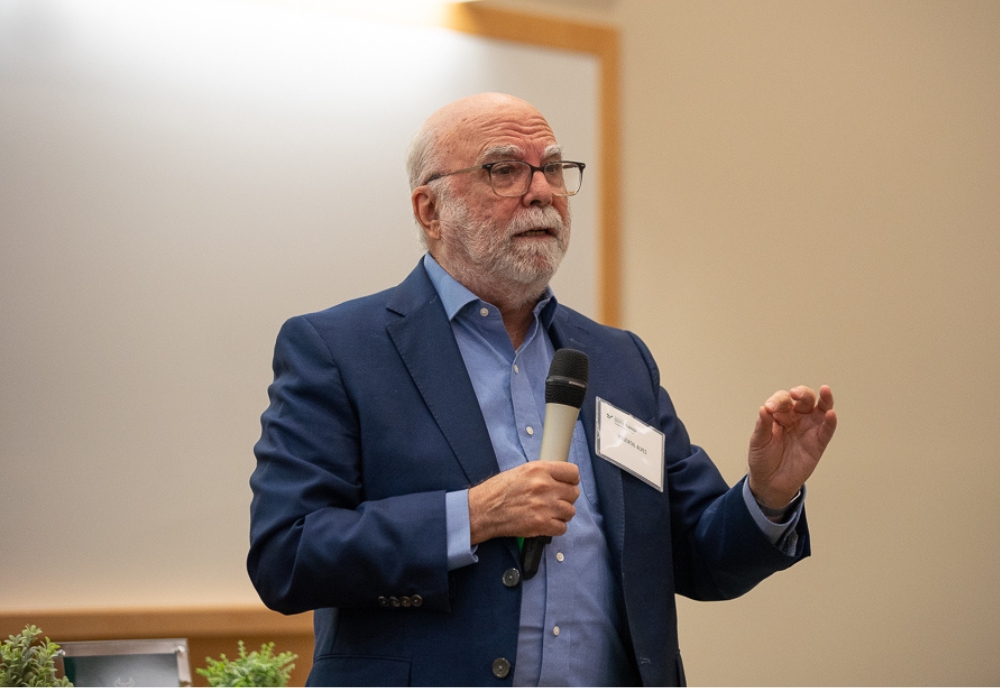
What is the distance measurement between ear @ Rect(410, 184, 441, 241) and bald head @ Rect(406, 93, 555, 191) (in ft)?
0.10

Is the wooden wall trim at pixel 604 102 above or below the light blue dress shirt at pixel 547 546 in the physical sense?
above

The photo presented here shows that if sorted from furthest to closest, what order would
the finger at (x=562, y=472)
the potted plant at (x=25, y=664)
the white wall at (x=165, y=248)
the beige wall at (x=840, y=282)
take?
the beige wall at (x=840, y=282) < the white wall at (x=165, y=248) < the potted plant at (x=25, y=664) < the finger at (x=562, y=472)

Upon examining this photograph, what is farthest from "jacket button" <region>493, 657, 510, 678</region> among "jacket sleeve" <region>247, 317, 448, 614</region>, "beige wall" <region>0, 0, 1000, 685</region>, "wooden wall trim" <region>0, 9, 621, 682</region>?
"beige wall" <region>0, 0, 1000, 685</region>

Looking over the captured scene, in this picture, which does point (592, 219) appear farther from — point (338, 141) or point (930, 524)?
point (930, 524)

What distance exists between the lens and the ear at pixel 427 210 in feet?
7.41

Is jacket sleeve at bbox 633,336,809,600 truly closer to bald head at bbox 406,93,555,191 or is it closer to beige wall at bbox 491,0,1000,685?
bald head at bbox 406,93,555,191

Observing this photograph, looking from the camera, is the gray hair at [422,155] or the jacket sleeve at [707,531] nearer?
the jacket sleeve at [707,531]

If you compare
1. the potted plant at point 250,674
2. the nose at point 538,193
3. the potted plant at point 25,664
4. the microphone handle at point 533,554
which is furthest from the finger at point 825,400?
the potted plant at point 25,664

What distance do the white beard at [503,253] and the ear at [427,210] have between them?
5 cm

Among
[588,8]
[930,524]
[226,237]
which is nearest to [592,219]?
[588,8]

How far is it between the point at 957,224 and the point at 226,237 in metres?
2.80

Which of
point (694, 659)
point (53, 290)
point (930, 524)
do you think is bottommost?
point (694, 659)

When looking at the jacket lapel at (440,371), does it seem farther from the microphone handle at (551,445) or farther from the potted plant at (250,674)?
the potted plant at (250,674)

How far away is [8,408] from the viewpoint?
260cm
